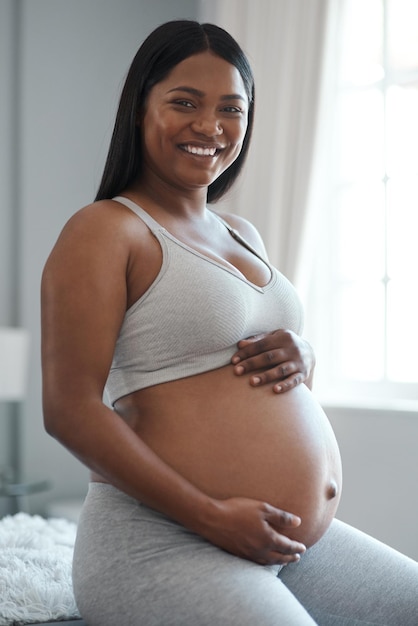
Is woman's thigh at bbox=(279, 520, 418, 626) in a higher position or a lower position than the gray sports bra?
lower

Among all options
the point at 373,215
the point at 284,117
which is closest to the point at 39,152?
the point at 284,117

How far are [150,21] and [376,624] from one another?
3.45m

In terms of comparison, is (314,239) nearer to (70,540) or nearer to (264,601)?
(70,540)

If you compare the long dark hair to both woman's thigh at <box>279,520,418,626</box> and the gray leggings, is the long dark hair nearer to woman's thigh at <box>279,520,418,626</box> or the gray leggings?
the gray leggings

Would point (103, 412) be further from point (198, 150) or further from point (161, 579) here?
point (198, 150)

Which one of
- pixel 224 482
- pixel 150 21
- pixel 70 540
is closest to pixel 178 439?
pixel 224 482

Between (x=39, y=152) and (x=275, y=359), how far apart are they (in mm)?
2828

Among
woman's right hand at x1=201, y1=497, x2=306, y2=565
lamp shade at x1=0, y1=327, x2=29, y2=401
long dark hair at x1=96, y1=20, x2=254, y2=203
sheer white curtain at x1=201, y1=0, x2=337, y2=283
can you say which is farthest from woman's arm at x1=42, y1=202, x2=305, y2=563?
lamp shade at x1=0, y1=327, x2=29, y2=401

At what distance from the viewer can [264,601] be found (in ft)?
3.61

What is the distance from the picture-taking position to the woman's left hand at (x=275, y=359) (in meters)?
1.33

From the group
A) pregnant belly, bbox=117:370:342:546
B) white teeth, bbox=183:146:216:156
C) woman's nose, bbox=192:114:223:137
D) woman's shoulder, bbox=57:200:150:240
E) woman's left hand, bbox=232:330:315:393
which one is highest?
woman's nose, bbox=192:114:223:137

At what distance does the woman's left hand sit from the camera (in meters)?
1.33

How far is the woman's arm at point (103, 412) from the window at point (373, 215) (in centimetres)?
189

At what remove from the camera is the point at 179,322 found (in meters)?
1.28
